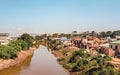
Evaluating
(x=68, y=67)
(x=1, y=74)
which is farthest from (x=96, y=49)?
(x=1, y=74)

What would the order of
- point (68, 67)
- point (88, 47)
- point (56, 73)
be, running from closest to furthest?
point (56, 73)
point (68, 67)
point (88, 47)

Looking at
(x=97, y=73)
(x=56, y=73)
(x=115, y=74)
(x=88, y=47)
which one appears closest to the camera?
(x=115, y=74)

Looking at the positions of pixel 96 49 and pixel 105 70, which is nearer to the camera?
pixel 105 70

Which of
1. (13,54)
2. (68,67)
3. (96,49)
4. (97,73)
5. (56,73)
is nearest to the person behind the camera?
(97,73)

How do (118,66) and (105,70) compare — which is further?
(118,66)

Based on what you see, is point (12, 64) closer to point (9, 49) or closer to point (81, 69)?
point (9, 49)

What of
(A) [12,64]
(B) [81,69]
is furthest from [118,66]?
(A) [12,64]

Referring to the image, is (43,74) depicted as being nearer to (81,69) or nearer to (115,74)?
(81,69)

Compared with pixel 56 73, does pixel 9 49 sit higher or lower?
higher

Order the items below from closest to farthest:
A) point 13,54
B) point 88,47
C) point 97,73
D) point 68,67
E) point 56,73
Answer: point 97,73 < point 56,73 < point 68,67 < point 13,54 < point 88,47
